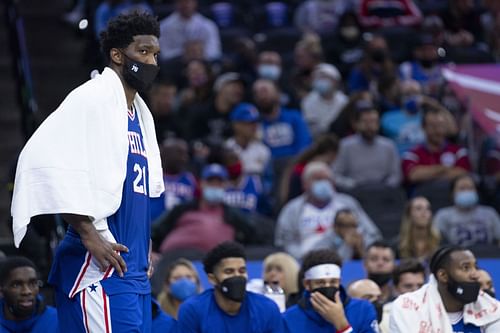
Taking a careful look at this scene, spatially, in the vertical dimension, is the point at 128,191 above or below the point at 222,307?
above

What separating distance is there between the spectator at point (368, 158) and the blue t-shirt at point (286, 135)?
0.68 m

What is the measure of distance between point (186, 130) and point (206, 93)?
654 mm

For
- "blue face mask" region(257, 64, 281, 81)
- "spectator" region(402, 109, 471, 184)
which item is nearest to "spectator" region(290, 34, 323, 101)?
"blue face mask" region(257, 64, 281, 81)

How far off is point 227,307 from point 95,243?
260 cm

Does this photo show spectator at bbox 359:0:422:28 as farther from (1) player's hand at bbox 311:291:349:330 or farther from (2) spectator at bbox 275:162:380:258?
(1) player's hand at bbox 311:291:349:330

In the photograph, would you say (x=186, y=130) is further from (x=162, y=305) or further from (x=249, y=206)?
(x=162, y=305)

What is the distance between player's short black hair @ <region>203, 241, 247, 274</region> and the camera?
8500mm

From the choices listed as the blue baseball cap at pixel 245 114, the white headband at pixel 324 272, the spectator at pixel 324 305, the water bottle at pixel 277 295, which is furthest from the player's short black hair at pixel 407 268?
the blue baseball cap at pixel 245 114

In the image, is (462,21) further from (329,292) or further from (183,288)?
(329,292)

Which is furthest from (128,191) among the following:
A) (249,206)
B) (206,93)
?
(206,93)

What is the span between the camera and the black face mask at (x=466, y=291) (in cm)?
816

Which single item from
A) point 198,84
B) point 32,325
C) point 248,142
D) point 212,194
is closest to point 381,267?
point 212,194

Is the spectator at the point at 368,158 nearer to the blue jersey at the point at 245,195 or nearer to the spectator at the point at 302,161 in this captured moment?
the spectator at the point at 302,161

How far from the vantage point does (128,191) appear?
628 centimetres
